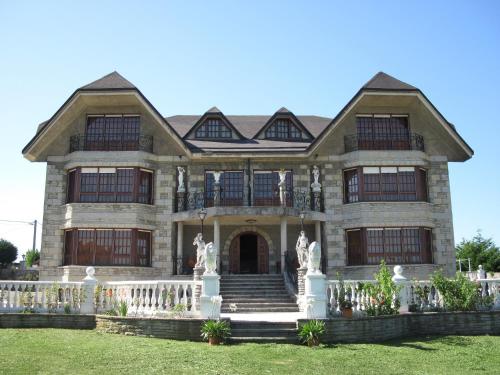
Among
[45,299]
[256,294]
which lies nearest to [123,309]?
[45,299]

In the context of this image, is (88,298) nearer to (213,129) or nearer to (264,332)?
(264,332)

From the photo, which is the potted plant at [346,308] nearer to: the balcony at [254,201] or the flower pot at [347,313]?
the flower pot at [347,313]

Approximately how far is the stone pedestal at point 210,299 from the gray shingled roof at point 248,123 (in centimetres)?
1275

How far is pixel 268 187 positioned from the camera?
23.0 m

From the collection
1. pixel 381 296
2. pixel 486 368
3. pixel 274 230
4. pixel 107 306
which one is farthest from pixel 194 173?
pixel 486 368

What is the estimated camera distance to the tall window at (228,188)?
74.7ft

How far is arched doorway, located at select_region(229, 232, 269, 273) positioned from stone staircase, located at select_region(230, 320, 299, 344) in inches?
400

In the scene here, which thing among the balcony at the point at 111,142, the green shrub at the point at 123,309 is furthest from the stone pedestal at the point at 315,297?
the balcony at the point at 111,142

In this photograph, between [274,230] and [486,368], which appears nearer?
[486,368]

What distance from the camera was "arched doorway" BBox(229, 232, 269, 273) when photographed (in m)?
22.8

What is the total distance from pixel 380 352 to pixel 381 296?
9.08ft

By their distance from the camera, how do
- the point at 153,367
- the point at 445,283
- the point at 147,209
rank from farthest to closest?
the point at 147,209 < the point at 445,283 < the point at 153,367

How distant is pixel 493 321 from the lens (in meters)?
14.3

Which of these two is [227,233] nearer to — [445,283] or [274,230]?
[274,230]
